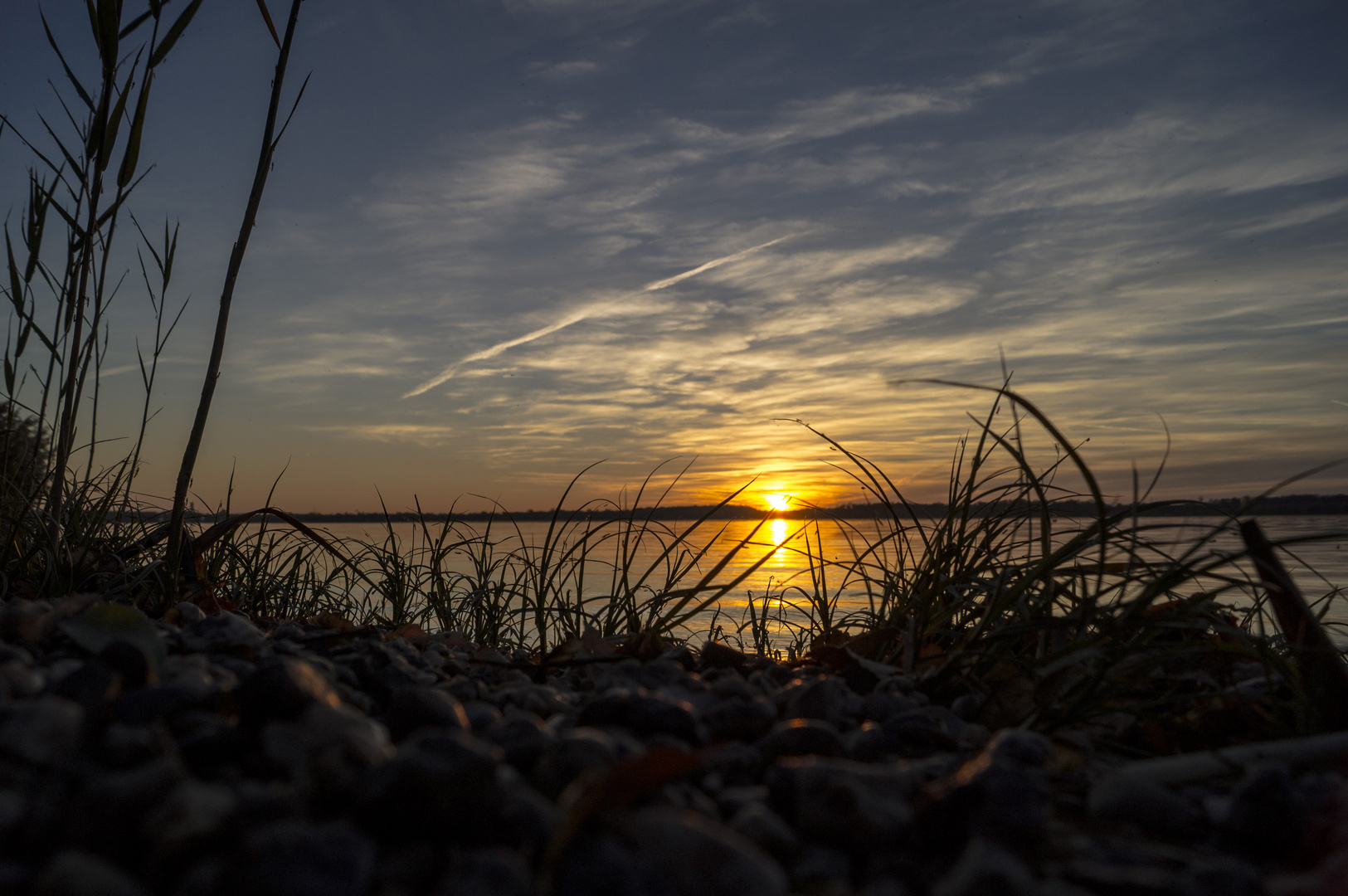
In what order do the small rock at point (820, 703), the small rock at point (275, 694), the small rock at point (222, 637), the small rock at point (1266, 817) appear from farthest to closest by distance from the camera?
the small rock at point (222, 637), the small rock at point (820, 703), the small rock at point (275, 694), the small rock at point (1266, 817)

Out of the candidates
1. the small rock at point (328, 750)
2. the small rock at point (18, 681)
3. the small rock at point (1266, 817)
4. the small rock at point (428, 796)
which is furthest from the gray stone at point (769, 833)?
the small rock at point (18, 681)

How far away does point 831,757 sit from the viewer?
1.00m

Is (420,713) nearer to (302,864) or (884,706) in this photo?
(302,864)

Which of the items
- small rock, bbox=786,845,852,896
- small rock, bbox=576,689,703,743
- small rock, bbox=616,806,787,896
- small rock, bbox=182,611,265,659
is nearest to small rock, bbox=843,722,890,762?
small rock, bbox=576,689,703,743

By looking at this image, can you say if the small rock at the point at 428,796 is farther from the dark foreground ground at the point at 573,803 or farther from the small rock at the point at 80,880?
the small rock at the point at 80,880

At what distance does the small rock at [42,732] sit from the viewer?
2.47 ft

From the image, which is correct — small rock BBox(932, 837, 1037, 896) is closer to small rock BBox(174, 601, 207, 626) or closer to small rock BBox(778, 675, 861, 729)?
small rock BBox(778, 675, 861, 729)

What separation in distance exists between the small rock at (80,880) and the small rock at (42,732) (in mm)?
212

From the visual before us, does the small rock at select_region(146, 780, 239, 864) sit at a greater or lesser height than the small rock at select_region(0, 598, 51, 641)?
lesser

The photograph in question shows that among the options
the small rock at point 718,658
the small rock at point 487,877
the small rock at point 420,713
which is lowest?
the small rock at point 718,658

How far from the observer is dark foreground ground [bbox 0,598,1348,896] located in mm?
629

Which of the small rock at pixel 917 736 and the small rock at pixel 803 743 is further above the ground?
the small rock at pixel 803 743

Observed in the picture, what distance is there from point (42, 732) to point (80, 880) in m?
0.27

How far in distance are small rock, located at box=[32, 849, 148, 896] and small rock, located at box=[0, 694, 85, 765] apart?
0.21m
